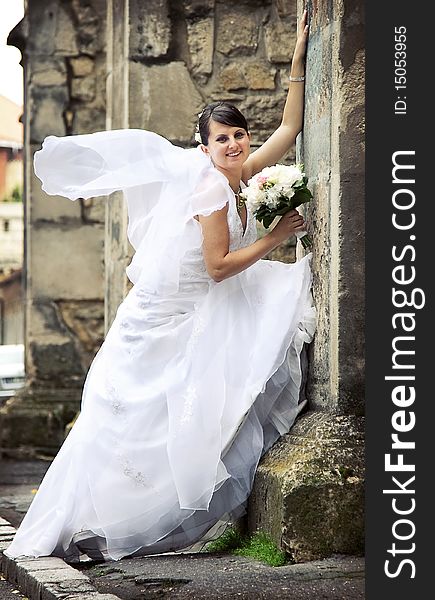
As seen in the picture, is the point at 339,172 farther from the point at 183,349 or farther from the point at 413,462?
the point at 413,462

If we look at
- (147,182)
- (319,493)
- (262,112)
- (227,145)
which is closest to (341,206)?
(227,145)

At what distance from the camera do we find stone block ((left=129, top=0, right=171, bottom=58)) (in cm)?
824

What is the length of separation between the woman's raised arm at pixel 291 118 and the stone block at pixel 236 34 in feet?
8.37

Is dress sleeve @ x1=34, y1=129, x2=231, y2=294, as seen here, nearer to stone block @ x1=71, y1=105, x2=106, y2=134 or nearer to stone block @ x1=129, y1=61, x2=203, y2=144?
stone block @ x1=129, y1=61, x2=203, y2=144

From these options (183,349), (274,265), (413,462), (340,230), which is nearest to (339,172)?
(340,230)

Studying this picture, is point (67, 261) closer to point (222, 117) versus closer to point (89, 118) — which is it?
point (89, 118)

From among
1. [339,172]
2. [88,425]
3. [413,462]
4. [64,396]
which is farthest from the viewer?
[64,396]

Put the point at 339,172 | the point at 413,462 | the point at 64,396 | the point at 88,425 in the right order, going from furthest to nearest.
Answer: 1. the point at 64,396
2. the point at 88,425
3. the point at 339,172
4. the point at 413,462

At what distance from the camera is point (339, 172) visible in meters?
5.15

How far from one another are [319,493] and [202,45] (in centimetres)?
408

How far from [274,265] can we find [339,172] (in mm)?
604

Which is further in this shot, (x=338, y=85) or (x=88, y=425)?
(x=88, y=425)

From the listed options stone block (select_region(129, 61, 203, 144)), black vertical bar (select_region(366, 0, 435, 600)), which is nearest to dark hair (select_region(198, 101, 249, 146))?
black vertical bar (select_region(366, 0, 435, 600))

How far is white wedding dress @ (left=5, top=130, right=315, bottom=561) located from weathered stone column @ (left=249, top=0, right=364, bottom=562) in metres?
0.15
